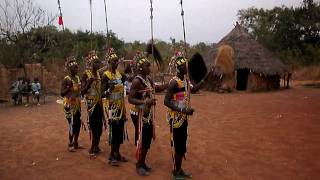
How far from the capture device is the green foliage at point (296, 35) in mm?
26062

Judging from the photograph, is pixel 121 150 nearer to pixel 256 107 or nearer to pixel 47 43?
pixel 256 107

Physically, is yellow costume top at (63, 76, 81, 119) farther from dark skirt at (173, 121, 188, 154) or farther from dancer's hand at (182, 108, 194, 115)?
dancer's hand at (182, 108, 194, 115)

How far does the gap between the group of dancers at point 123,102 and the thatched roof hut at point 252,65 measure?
12885mm

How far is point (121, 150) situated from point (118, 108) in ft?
4.37

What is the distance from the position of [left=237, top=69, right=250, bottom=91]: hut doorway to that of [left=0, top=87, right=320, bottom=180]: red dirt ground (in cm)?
841

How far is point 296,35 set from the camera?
28.0m

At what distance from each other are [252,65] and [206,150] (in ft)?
40.9

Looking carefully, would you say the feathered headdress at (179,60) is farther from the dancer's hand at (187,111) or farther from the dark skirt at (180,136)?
the dark skirt at (180,136)

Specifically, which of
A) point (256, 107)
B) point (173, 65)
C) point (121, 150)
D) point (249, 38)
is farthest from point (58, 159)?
point (249, 38)

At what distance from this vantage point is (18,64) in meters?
18.0

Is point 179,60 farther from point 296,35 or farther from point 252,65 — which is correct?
point 296,35

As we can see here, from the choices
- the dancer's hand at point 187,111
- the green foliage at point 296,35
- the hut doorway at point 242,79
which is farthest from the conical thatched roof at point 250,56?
the dancer's hand at point 187,111

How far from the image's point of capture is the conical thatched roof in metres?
18.0

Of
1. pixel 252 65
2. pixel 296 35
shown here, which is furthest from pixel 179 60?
pixel 296 35
